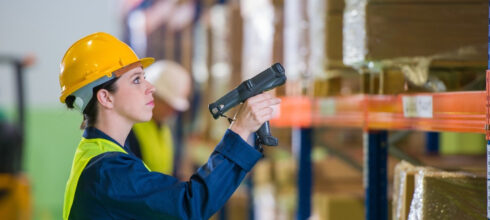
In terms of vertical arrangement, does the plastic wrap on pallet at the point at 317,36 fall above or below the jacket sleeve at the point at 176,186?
above

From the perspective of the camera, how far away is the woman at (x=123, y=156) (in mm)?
2260

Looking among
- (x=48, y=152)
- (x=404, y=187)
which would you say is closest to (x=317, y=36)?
(x=404, y=187)

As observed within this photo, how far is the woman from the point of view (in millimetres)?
2260

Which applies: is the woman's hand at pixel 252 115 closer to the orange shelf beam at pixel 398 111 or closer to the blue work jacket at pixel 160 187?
the blue work jacket at pixel 160 187

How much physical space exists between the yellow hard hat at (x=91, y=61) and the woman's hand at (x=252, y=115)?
1.65ft

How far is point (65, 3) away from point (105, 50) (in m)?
14.1

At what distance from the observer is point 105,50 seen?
2.52 meters

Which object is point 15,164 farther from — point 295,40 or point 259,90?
point 259,90

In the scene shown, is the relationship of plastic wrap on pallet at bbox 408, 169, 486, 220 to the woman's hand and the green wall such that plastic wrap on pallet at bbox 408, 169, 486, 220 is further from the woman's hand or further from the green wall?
the green wall

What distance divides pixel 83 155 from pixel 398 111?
1.26 meters

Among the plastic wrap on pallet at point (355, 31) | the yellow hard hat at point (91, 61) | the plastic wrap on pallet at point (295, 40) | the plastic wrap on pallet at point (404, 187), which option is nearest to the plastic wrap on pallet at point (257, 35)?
the plastic wrap on pallet at point (295, 40)

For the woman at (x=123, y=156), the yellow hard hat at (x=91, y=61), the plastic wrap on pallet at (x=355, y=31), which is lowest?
the woman at (x=123, y=156)

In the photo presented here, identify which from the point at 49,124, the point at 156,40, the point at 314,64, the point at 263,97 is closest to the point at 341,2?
the point at 314,64

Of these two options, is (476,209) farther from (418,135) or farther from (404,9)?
(418,135)
